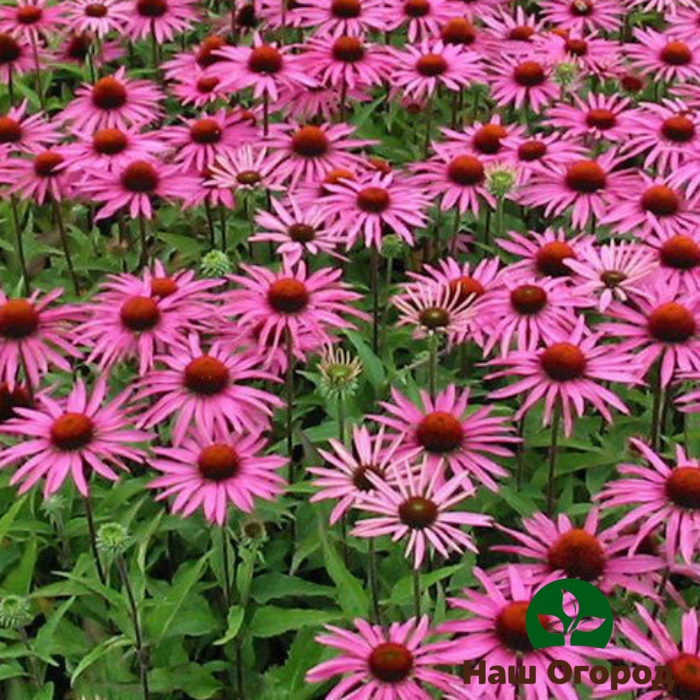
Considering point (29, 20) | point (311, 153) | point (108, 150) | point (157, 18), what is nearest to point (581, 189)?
point (311, 153)

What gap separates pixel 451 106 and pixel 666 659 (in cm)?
256

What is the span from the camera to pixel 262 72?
3.58 m

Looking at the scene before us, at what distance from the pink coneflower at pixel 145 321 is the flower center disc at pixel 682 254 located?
44.1 inches

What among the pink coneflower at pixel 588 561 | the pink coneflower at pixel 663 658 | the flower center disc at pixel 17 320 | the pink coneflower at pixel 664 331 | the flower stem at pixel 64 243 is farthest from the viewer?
the flower stem at pixel 64 243

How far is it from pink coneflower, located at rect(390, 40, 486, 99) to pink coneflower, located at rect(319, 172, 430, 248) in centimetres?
61

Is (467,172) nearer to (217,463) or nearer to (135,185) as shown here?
(135,185)

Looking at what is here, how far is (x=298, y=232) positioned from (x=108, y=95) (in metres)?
1.08

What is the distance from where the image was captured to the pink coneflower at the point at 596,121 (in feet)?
11.3

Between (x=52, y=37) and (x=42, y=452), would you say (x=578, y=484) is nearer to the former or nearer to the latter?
(x=42, y=452)

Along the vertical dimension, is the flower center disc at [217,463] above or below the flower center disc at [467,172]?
below

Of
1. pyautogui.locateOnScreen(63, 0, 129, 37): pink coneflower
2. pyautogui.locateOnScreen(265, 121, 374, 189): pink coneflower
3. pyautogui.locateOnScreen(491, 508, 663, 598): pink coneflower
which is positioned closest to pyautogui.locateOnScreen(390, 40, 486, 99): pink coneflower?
pyautogui.locateOnScreen(265, 121, 374, 189): pink coneflower

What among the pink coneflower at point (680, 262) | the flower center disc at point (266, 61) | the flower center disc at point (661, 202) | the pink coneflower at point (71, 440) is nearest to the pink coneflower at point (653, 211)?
the flower center disc at point (661, 202)

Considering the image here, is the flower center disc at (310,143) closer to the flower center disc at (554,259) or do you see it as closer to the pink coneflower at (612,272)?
the flower center disc at (554,259)

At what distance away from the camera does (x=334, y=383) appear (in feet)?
8.05
